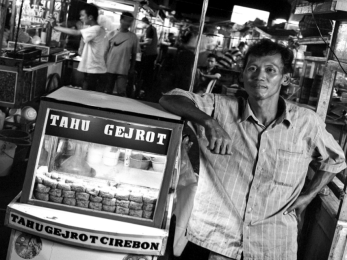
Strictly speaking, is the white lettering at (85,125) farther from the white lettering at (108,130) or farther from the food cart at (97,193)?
the white lettering at (108,130)

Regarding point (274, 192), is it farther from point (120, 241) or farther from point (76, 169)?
point (76, 169)

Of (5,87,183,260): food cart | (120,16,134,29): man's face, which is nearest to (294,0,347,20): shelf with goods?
(5,87,183,260): food cart

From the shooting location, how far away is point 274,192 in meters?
2.70

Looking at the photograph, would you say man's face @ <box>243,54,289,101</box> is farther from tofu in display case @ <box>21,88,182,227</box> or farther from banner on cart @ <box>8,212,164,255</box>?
banner on cart @ <box>8,212,164,255</box>

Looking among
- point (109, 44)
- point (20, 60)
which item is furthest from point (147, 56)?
point (20, 60)

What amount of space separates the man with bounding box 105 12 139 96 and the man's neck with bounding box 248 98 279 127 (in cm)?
740

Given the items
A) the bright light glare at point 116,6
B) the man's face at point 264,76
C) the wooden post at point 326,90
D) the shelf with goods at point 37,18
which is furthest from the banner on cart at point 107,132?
the bright light glare at point 116,6

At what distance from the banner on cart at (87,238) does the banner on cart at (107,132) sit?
512 millimetres

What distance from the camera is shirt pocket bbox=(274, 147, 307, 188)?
106 inches

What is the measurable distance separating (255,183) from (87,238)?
99 centimetres

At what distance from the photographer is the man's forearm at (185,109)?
8.50ft

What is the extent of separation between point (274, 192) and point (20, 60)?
18.0 ft

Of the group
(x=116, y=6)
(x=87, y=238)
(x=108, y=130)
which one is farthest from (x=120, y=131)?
(x=116, y=6)

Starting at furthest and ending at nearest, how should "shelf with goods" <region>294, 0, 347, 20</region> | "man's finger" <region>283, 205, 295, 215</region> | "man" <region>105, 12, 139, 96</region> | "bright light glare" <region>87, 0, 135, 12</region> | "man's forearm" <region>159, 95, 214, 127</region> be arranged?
"bright light glare" <region>87, 0, 135, 12</region> < "man" <region>105, 12, 139, 96</region> < "shelf with goods" <region>294, 0, 347, 20</region> < "man's finger" <region>283, 205, 295, 215</region> < "man's forearm" <region>159, 95, 214, 127</region>
